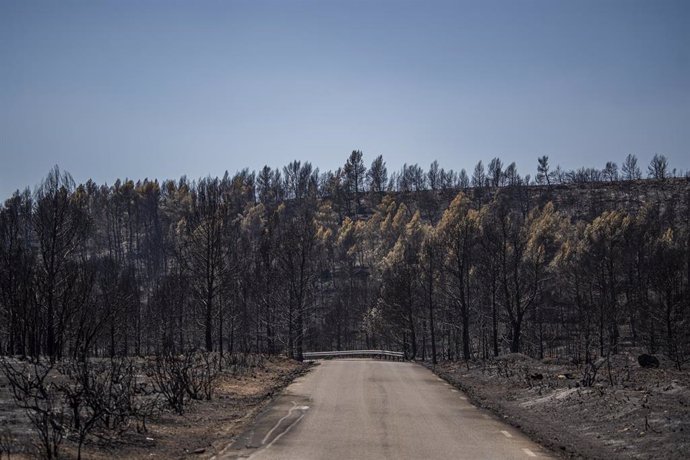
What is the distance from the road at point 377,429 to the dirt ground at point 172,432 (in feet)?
1.80

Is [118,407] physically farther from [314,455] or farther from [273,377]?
[273,377]

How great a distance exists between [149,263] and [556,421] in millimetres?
130251

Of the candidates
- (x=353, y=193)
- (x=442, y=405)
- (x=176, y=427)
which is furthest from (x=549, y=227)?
(x=176, y=427)

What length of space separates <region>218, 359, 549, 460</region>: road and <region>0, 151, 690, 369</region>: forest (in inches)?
204

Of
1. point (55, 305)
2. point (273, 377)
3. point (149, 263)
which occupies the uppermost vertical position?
point (149, 263)

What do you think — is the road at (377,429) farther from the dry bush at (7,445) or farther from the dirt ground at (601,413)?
the dry bush at (7,445)

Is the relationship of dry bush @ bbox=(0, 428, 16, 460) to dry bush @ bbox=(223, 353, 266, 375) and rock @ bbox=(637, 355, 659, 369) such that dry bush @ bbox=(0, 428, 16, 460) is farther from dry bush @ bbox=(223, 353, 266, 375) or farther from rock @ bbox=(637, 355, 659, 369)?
rock @ bbox=(637, 355, 659, 369)

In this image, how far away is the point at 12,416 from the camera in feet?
39.4

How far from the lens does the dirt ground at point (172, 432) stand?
10266 mm

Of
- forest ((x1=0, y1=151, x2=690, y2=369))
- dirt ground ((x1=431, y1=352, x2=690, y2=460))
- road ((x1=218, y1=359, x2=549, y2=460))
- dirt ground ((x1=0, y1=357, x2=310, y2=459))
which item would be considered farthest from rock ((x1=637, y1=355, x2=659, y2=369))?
dirt ground ((x1=0, y1=357, x2=310, y2=459))

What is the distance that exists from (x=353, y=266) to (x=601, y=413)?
4359 inches

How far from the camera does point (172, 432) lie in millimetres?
12961

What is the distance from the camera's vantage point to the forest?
119 ft

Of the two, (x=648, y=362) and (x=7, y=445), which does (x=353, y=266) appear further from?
(x=7, y=445)
